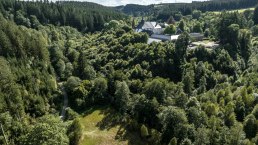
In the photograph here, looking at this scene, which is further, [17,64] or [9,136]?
[17,64]

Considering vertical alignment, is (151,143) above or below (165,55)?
below

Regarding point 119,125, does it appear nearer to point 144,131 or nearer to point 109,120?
point 109,120

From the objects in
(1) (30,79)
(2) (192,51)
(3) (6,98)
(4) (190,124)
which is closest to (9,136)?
(3) (6,98)

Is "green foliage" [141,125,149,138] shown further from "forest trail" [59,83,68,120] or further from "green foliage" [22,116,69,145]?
"forest trail" [59,83,68,120]

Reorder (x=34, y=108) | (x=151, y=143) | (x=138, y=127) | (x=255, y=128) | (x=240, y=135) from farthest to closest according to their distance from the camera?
(x=34, y=108) < (x=138, y=127) < (x=151, y=143) < (x=255, y=128) < (x=240, y=135)

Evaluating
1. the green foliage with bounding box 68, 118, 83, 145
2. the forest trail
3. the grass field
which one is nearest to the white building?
the forest trail

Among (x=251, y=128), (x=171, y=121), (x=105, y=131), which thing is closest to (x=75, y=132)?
(x=105, y=131)

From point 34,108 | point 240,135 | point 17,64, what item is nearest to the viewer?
point 240,135

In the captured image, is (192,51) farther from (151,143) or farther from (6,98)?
(6,98)

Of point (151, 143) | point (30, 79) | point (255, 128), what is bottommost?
point (151, 143)
